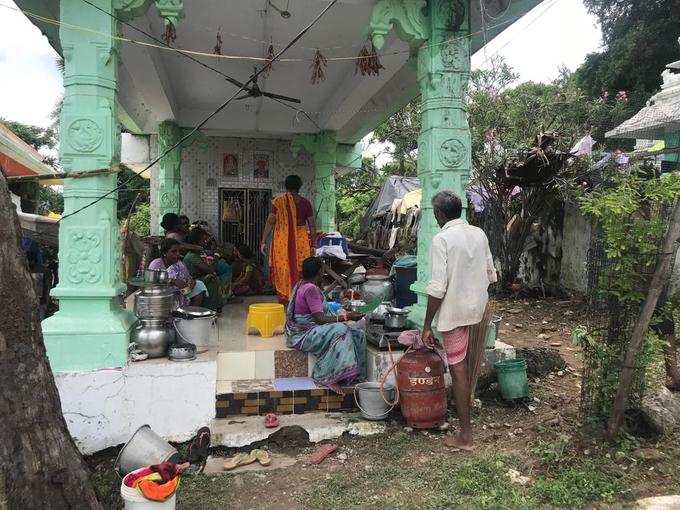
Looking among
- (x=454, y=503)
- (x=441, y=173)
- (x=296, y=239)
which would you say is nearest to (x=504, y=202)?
(x=296, y=239)

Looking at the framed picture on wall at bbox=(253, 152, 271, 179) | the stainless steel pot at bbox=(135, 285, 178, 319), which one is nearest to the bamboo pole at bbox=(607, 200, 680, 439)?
the stainless steel pot at bbox=(135, 285, 178, 319)

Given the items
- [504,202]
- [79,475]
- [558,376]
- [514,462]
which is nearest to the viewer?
[79,475]

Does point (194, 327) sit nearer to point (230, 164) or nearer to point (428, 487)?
point (428, 487)

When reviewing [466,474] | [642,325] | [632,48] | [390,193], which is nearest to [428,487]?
[466,474]

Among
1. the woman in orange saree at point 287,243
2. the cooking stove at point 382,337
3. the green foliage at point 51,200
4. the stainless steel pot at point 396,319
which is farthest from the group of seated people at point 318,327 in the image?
the green foliage at point 51,200

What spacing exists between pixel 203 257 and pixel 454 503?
4815mm

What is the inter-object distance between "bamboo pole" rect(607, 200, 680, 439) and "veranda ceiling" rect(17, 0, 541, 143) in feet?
9.06

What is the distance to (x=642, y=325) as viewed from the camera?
358 cm

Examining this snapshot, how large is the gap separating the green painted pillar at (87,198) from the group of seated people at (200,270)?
134 cm

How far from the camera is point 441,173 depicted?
5.04 m

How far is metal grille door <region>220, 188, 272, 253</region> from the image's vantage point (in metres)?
11.1

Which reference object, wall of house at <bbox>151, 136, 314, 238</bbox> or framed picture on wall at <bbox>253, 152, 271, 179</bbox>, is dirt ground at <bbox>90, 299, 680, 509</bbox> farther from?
framed picture on wall at <bbox>253, 152, 271, 179</bbox>

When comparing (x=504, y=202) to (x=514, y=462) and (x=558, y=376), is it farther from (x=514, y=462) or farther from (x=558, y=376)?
(x=514, y=462)

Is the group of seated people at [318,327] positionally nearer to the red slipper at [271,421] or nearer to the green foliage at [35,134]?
the red slipper at [271,421]
